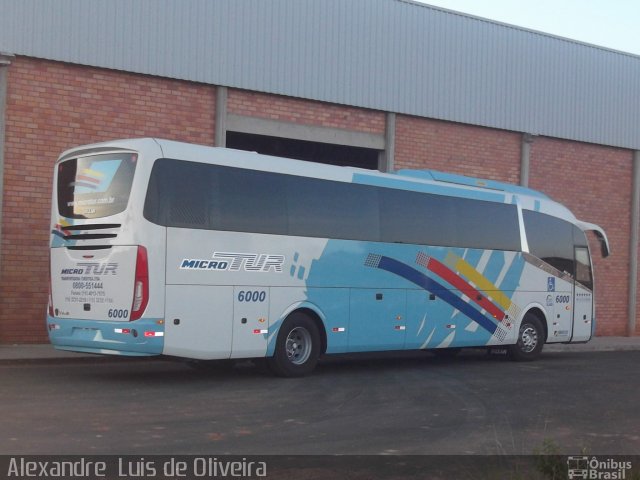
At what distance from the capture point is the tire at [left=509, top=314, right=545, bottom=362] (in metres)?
20.1

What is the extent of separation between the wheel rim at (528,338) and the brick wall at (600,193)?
7.42m

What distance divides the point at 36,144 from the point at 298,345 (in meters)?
6.54

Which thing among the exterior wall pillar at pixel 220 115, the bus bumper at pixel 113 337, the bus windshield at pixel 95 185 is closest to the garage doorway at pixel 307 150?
the exterior wall pillar at pixel 220 115

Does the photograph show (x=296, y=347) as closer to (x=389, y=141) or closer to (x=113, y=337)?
(x=113, y=337)

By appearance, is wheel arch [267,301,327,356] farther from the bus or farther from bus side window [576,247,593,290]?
bus side window [576,247,593,290]

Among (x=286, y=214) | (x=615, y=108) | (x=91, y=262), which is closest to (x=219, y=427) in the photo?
(x=91, y=262)

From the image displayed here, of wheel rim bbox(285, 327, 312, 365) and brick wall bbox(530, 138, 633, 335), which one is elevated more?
brick wall bbox(530, 138, 633, 335)

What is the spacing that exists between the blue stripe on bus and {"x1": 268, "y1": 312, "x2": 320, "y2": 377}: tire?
1.78 metres

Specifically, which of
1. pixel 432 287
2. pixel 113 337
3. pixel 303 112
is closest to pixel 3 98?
pixel 113 337

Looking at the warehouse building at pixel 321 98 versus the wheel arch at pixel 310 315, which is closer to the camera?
the wheel arch at pixel 310 315

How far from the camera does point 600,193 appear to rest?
28.4 meters

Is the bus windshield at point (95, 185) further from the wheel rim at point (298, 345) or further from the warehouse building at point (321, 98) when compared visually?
the warehouse building at point (321, 98)

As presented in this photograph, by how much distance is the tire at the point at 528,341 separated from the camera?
20.1 meters

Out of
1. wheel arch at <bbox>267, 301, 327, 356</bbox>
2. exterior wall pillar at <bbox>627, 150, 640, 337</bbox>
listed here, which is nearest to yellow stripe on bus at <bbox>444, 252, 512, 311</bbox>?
wheel arch at <bbox>267, 301, 327, 356</bbox>
